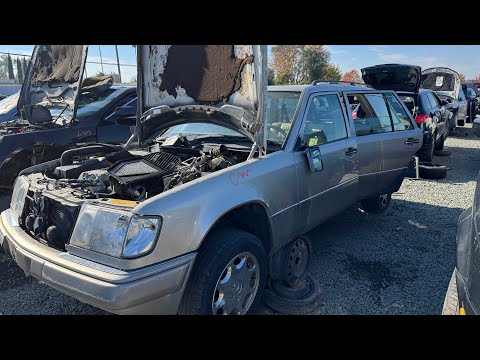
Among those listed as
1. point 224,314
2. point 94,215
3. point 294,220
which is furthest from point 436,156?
point 94,215

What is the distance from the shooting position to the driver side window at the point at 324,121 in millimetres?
3473

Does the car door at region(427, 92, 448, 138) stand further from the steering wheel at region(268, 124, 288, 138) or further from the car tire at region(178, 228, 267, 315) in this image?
the car tire at region(178, 228, 267, 315)

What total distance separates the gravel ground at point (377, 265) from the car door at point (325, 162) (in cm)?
55

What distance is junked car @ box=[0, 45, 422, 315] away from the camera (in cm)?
225

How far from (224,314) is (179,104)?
209 centimetres

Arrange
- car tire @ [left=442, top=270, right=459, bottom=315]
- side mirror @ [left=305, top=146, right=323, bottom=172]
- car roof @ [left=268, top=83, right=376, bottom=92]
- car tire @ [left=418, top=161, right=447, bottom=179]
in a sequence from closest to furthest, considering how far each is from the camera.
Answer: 1. car tire @ [left=442, top=270, right=459, bottom=315]
2. side mirror @ [left=305, top=146, right=323, bottom=172]
3. car roof @ [left=268, top=83, right=376, bottom=92]
4. car tire @ [left=418, top=161, right=447, bottom=179]

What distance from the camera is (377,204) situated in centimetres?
512

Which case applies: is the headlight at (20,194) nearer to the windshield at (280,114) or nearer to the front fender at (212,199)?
the front fender at (212,199)

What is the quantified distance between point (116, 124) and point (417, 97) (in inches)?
255

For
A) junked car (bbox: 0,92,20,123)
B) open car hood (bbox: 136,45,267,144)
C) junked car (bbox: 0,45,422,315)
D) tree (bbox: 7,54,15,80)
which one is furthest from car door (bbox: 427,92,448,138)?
tree (bbox: 7,54,15,80)

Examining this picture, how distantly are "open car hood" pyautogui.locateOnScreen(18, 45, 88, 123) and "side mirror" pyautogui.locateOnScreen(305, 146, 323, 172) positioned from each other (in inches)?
135

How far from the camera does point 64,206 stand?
2.56 meters
